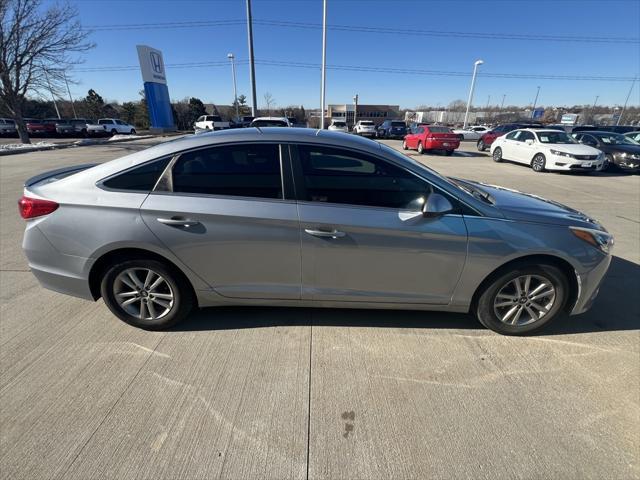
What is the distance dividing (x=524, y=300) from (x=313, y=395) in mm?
1903

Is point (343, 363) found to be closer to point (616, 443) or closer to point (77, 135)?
point (616, 443)

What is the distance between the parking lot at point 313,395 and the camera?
1.73 metres

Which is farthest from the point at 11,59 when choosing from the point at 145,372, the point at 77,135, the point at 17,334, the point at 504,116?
the point at 504,116

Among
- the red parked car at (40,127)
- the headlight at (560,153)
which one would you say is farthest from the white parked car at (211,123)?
the headlight at (560,153)

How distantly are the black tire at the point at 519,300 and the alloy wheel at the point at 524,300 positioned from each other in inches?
0.6

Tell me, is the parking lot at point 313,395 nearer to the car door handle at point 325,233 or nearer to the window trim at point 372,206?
the car door handle at point 325,233

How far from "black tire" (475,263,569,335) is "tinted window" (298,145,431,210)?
942mm

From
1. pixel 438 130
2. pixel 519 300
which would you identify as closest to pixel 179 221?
pixel 519 300

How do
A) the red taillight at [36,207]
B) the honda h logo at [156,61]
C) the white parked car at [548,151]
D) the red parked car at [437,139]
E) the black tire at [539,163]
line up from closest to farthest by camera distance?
the red taillight at [36,207] → the white parked car at [548,151] → the black tire at [539,163] → the red parked car at [437,139] → the honda h logo at [156,61]

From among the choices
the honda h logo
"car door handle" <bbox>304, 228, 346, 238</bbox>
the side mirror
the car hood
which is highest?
the honda h logo

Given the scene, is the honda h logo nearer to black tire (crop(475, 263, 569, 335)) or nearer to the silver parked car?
the silver parked car

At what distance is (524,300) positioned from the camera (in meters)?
2.62

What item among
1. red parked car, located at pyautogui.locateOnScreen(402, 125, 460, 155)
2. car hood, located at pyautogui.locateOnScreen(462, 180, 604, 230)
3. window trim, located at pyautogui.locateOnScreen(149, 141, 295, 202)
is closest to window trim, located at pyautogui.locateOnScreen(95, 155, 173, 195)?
window trim, located at pyautogui.locateOnScreen(149, 141, 295, 202)

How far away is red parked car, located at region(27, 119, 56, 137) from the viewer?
3017 cm
